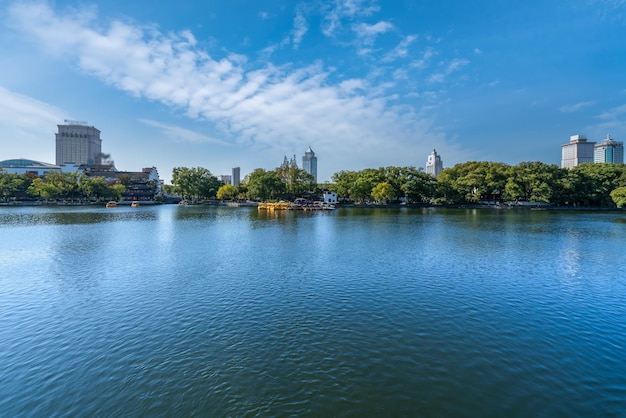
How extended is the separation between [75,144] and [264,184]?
165046 millimetres

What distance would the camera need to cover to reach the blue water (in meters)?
7.11

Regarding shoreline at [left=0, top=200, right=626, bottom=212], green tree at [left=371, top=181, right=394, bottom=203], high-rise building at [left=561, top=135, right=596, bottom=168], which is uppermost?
high-rise building at [left=561, top=135, right=596, bottom=168]

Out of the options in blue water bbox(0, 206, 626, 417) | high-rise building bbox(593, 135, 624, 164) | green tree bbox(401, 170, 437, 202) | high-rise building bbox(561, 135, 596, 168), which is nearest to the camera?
blue water bbox(0, 206, 626, 417)

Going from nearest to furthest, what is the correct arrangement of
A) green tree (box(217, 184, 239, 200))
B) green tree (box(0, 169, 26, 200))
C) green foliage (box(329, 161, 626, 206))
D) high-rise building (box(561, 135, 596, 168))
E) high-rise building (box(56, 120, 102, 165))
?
1. green foliage (box(329, 161, 626, 206))
2. green tree (box(0, 169, 26, 200))
3. green tree (box(217, 184, 239, 200))
4. high-rise building (box(561, 135, 596, 168))
5. high-rise building (box(56, 120, 102, 165))

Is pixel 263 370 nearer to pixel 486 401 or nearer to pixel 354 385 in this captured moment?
pixel 354 385

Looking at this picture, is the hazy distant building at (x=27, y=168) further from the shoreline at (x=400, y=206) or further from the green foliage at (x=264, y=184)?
the green foliage at (x=264, y=184)

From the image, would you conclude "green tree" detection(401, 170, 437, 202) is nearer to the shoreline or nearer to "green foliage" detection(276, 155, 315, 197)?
the shoreline

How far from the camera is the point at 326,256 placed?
75.0 feet

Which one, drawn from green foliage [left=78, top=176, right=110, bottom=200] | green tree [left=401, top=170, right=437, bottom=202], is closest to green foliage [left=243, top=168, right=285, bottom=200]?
green tree [left=401, top=170, right=437, bottom=202]

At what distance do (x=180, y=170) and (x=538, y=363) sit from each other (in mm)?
107152

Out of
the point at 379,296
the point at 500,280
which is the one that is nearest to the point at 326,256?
the point at 379,296

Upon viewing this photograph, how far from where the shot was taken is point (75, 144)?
18612 cm

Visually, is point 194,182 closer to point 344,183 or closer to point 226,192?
point 226,192

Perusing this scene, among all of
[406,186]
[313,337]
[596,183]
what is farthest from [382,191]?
[313,337]
